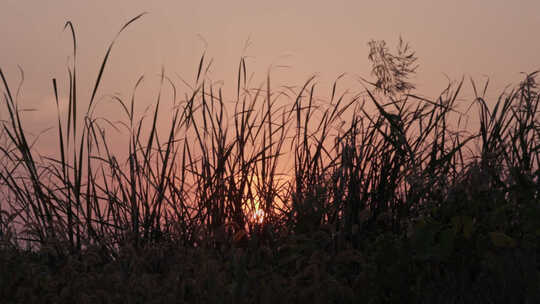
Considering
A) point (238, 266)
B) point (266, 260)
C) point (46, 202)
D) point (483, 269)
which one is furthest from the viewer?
point (46, 202)

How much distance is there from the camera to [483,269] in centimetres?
265

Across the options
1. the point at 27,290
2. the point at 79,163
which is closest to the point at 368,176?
the point at 79,163

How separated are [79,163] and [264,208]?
115 centimetres

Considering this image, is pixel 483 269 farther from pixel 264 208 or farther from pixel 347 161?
pixel 264 208

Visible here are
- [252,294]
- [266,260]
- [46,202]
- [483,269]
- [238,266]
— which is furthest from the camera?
[46,202]

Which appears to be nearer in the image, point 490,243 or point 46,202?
point 490,243

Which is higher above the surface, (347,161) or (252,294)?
(347,161)

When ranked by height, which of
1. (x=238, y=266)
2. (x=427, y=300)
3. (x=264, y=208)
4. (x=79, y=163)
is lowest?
(x=427, y=300)

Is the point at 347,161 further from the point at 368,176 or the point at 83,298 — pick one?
the point at 83,298

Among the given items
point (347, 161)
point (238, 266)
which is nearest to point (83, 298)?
point (238, 266)

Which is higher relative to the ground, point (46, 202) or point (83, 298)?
point (46, 202)

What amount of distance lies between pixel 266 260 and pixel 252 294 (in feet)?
2.01

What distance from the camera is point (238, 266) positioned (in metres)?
2.46

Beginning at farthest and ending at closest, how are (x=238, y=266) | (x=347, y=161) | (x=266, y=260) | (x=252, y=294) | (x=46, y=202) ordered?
1. (x=46, y=202)
2. (x=347, y=161)
3. (x=266, y=260)
4. (x=252, y=294)
5. (x=238, y=266)
